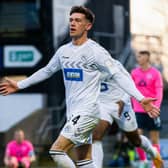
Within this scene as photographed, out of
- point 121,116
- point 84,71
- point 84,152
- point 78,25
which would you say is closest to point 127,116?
point 121,116

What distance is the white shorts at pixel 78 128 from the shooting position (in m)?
7.54

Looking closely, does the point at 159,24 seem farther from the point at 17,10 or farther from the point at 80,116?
the point at 80,116

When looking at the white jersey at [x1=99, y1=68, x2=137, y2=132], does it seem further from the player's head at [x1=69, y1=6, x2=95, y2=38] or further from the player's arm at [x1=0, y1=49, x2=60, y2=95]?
the player's head at [x1=69, y1=6, x2=95, y2=38]

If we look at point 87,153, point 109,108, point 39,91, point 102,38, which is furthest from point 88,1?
point 87,153

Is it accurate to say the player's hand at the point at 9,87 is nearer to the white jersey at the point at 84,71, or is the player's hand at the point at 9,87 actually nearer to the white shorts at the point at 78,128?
the white jersey at the point at 84,71

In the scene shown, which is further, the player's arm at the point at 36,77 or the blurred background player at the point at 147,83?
the blurred background player at the point at 147,83

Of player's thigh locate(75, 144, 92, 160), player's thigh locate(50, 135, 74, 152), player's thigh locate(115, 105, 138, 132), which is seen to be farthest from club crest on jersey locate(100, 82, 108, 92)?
player's thigh locate(50, 135, 74, 152)

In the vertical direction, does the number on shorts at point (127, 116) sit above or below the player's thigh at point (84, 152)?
above

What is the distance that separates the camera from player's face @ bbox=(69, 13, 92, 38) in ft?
25.0

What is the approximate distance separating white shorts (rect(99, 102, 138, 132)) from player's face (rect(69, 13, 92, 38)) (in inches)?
76.6

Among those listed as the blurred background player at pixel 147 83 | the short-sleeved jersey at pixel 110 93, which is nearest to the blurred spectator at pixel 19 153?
the blurred background player at pixel 147 83

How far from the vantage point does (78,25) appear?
25.1ft

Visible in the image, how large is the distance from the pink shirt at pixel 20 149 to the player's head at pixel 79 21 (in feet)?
23.4

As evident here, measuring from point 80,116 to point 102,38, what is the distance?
27.4 feet
